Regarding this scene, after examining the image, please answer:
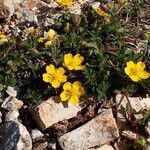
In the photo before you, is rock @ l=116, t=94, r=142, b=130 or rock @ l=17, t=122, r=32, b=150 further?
rock @ l=116, t=94, r=142, b=130

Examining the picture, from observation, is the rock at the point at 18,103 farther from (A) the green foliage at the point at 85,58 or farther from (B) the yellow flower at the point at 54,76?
(B) the yellow flower at the point at 54,76

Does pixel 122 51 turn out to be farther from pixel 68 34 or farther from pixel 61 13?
pixel 61 13

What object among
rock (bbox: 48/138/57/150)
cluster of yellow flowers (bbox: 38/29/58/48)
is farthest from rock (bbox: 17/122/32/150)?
cluster of yellow flowers (bbox: 38/29/58/48)

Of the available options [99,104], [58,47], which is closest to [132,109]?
[99,104]

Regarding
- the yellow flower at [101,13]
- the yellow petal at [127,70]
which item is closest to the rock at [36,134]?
the yellow petal at [127,70]

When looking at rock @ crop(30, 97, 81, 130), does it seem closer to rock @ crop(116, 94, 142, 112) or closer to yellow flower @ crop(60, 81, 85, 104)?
yellow flower @ crop(60, 81, 85, 104)

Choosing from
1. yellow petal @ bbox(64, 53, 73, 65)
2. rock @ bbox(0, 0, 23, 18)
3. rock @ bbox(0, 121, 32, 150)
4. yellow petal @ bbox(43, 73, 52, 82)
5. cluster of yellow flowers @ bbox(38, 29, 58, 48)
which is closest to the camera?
rock @ bbox(0, 121, 32, 150)

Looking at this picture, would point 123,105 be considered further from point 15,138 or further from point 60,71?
point 15,138
